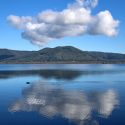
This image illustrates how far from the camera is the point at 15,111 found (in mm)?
33562

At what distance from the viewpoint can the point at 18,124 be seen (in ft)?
90.0

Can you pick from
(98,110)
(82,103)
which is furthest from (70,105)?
(98,110)

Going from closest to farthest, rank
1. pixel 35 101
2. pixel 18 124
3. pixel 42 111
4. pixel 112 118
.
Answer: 1. pixel 18 124
2. pixel 112 118
3. pixel 42 111
4. pixel 35 101

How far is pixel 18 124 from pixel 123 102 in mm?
16789

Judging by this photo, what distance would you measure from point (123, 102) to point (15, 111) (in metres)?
14.7

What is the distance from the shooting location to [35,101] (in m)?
40.7

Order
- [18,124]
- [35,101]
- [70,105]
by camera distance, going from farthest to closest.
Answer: [35,101]
[70,105]
[18,124]

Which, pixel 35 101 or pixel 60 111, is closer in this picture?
pixel 60 111

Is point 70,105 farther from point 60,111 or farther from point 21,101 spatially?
point 21,101

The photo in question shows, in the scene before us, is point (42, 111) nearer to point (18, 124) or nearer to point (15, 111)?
point (15, 111)

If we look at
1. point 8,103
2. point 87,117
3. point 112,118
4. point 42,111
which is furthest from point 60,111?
point 8,103

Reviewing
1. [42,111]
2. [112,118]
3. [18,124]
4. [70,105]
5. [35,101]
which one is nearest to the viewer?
[18,124]

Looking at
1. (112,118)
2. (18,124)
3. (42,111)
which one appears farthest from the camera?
(42,111)

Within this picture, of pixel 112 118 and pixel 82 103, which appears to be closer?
pixel 112 118
